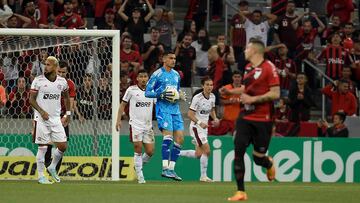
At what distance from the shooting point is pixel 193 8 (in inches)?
1083

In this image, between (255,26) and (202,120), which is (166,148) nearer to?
(202,120)

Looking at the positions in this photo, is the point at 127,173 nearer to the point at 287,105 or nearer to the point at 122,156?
the point at 122,156

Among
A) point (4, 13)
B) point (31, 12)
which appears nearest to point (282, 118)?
point (31, 12)

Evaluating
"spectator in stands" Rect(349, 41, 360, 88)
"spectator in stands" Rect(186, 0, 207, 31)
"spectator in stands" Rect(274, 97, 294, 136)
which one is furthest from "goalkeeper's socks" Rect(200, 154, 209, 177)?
"spectator in stands" Rect(186, 0, 207, 31)

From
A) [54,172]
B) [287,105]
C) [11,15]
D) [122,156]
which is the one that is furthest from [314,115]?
[54,172]

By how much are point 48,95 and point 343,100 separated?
8784mm

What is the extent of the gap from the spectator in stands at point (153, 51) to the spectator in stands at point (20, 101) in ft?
14.2

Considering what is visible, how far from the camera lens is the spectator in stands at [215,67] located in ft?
80.4

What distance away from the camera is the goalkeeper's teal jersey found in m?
19.0

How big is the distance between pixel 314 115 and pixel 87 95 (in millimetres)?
6663

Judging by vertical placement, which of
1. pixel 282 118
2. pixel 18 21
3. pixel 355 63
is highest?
pixel 18 21

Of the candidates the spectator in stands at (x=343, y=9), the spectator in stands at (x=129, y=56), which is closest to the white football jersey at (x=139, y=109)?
the spectator in stands at (x=129, y=56)

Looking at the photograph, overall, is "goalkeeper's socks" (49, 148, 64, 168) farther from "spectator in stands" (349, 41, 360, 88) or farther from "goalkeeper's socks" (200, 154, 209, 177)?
"spectator in stands" (349, 41, 360, 88)

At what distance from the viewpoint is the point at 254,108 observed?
1417 cm
